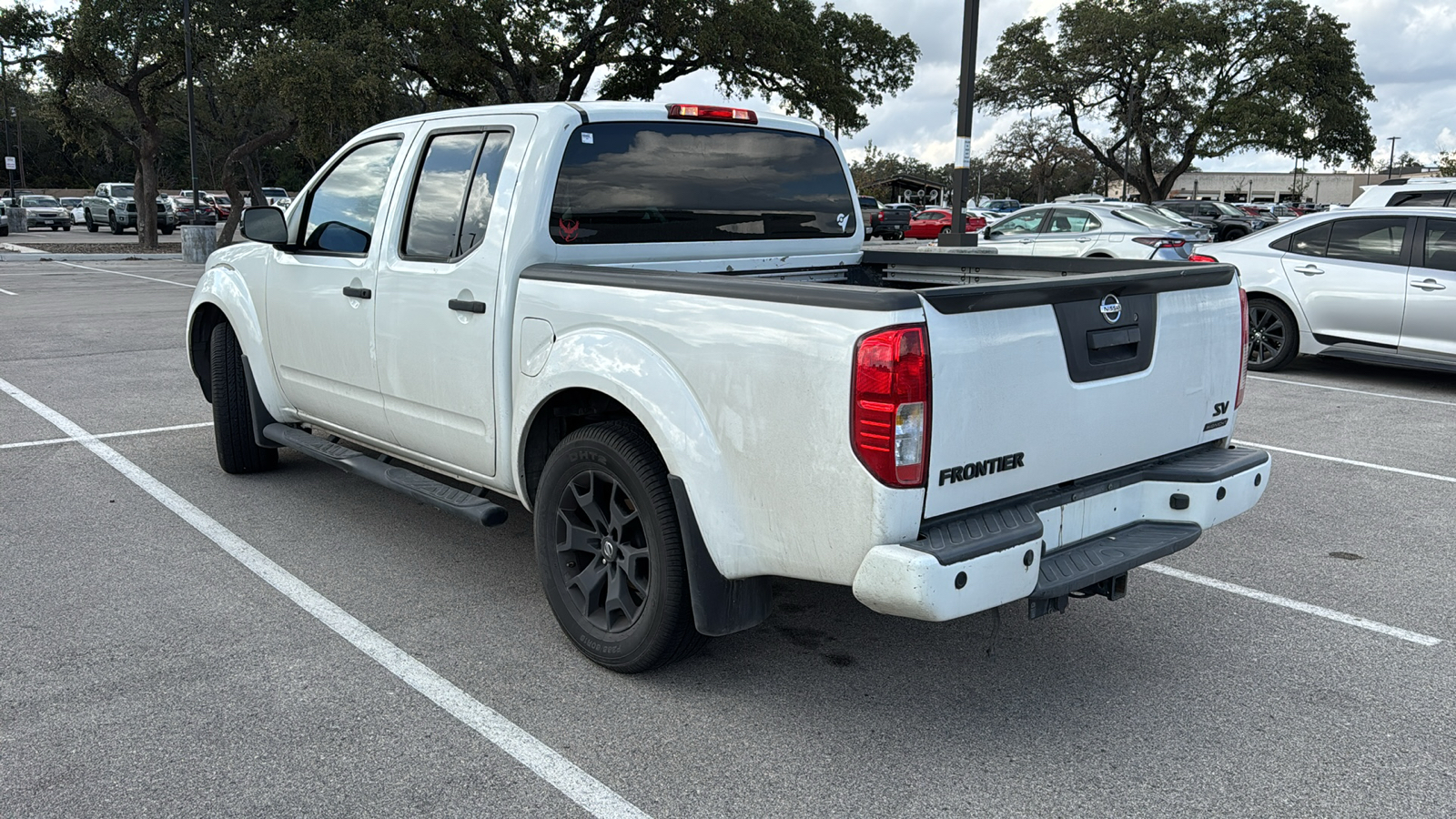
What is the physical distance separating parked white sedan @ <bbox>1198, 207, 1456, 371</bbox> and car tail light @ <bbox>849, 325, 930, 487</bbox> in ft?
26.6

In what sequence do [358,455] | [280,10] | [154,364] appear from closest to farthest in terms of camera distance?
[358,455] < [154,364] < [280,10]

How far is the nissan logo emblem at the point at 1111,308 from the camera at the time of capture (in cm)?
341

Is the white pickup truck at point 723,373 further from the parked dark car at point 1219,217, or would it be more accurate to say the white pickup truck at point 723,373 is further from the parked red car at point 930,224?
the parked red car at point 930,224

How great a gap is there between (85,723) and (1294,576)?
4629 millimetres

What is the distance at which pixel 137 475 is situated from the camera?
6.27m

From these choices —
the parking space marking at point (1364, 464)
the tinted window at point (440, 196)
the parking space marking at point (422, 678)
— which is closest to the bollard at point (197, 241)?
the parking space marking at point (422, 678)

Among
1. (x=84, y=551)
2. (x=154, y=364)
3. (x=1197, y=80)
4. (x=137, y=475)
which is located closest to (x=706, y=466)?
(x=84, y=551)

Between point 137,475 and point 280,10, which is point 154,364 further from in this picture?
point 280,10

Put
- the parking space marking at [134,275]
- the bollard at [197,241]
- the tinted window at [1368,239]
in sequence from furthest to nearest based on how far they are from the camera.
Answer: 1. the bollard at [197,241]
2. the parking space marking at [134,275]
3. the tinted window at [1368,239]

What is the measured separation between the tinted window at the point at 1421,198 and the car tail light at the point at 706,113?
10.6 m

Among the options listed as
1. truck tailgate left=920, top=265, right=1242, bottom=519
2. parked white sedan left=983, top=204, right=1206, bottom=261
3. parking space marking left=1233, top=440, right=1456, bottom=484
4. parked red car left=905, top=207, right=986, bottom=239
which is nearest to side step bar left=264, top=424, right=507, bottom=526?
truck tailgate left=920, top=265, right=1242, bottom=519

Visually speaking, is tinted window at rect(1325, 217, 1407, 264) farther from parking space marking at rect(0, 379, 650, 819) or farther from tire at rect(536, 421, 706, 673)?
parking space marking at rect(0, 379, 650, 819)

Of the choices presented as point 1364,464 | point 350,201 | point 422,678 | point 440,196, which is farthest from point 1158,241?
point 422,678

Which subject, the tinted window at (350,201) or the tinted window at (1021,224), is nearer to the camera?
the tinted window at (350,201)
